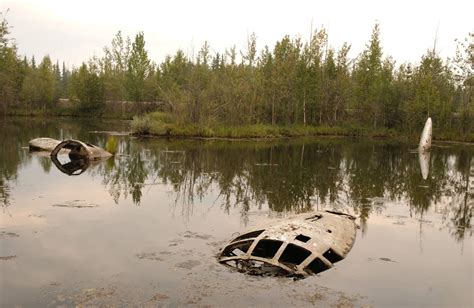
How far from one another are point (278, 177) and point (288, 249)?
8382 millimetres

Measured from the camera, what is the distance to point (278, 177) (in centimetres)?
1592

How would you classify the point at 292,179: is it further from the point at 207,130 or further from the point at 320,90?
the point at 320,90

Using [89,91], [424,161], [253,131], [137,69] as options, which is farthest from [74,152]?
[137,69]

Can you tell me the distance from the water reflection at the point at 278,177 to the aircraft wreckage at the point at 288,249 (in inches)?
92.6

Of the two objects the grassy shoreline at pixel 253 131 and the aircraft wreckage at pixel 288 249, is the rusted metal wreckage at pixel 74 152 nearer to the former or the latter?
the grassy shoreline at pixel 253 131

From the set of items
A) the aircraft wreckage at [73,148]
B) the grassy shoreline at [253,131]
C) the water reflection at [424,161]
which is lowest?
the water reflection at [424,161]

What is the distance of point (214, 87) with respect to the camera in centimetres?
3109

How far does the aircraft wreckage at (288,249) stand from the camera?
6898mm

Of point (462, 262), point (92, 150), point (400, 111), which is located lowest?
point (462, 262)

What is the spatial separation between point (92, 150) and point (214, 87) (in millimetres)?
14479

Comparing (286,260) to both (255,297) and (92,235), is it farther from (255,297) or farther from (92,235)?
(92,235)

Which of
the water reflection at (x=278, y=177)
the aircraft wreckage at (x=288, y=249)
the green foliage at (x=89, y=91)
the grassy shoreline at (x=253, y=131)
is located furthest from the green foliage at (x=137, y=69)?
the aircraft wreckage at (x=288, y=249)

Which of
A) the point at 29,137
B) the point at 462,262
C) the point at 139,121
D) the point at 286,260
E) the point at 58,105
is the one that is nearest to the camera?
the point at 286,260

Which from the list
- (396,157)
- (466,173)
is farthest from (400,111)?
(466,173)
